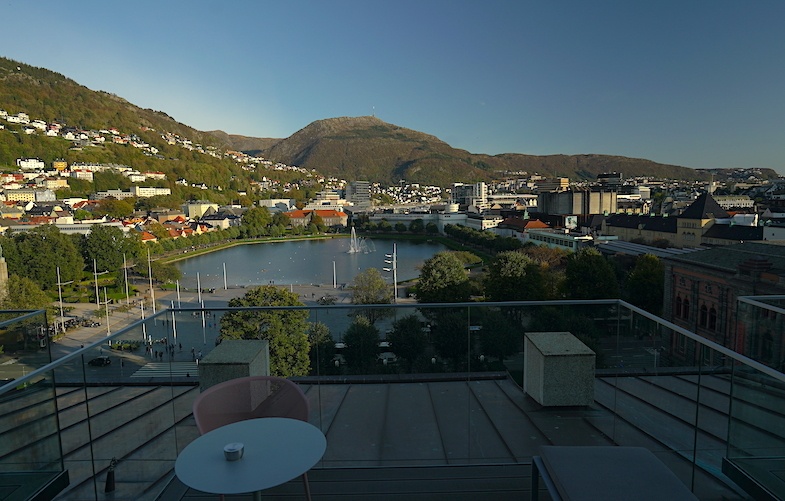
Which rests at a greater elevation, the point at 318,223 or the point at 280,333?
the point at 280,333

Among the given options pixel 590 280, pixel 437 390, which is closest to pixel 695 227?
pixel 590 280

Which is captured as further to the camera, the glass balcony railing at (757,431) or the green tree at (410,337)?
the green tree at (410,337)

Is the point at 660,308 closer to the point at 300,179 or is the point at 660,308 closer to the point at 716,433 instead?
the point at 716,433

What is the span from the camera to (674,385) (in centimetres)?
210

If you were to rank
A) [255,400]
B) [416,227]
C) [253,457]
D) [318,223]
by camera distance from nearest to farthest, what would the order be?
[253,457]
[255,400]
[416,227]
[318,223]

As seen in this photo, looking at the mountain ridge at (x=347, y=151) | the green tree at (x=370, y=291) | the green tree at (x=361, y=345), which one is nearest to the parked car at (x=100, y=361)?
the green tree at (x=361, y=345)

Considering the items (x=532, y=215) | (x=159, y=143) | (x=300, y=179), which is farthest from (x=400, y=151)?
(x=532, y=215)

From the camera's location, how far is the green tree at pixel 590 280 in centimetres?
1733

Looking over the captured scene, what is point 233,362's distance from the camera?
2.39 m

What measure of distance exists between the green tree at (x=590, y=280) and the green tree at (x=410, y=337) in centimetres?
1597

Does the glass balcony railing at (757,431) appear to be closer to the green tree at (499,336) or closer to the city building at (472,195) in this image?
the green tree at (499,336)

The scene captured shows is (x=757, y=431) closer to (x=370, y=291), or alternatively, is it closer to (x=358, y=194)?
(x=370, y=291)

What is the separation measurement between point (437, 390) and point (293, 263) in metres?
35.8

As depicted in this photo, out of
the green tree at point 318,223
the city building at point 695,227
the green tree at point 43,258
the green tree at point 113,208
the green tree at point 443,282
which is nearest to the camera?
the green tree at point 443,282
